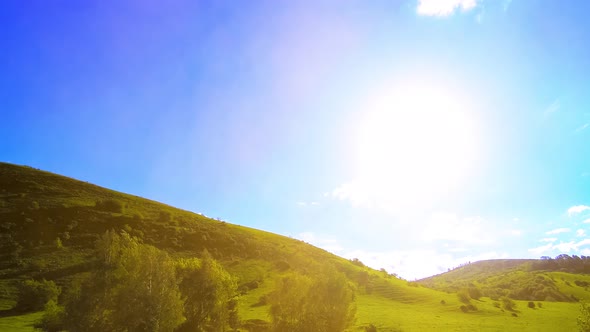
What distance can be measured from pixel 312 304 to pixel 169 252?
4338 centimetres

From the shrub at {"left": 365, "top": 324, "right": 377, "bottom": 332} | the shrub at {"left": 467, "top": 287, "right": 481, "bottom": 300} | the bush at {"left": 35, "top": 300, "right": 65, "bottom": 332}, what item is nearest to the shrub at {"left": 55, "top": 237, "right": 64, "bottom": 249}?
the bush at {"left": 35, "top": 300, "right": 65, "bottom": 332}

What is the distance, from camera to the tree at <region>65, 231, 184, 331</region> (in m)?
33.3

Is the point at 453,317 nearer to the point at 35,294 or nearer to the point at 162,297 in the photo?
the point at 162,297

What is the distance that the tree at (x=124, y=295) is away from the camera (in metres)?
33.3

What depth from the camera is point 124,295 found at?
118 feet

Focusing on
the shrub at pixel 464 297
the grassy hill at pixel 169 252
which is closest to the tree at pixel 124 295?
the grassy hill at pixel 169 252

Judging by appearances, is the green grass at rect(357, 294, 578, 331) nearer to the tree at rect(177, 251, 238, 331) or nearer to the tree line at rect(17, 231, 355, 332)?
the tree line at rect(17, 231, 355, 332)

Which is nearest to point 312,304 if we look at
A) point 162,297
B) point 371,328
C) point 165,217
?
point 371,328

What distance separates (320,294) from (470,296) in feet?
263

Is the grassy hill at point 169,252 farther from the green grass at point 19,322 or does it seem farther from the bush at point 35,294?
the bush at point 35,294

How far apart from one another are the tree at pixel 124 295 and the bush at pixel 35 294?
24.5m

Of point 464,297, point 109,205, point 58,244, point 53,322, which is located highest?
point 109,205

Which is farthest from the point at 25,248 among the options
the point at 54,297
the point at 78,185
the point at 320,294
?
the point at 320,294

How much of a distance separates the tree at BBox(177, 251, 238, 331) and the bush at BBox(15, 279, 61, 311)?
22.6m
